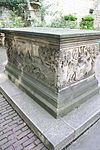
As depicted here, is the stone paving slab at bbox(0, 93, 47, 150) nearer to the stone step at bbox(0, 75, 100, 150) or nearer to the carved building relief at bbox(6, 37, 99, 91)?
the stone step at bbox(0, 75, 100, 150)

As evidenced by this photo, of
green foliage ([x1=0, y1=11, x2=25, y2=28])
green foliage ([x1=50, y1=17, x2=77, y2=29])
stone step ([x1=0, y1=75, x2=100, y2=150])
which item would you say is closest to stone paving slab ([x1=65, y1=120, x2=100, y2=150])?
stone step ([x1=0, y1=75, x2=100, y2=150])

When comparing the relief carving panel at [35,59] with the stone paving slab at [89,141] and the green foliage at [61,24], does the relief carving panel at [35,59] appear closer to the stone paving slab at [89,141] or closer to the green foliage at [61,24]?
the stone paving slab at [89,141]

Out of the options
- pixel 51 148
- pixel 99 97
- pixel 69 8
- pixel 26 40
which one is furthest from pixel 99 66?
pixel 69 8

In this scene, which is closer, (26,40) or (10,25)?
(26,40)

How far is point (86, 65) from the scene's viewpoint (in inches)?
73.6

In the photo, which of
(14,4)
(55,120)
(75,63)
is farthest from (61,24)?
(55,120)

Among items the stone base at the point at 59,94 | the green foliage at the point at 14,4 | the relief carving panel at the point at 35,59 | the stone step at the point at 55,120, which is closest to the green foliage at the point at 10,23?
the green foliage at the point at 14,4

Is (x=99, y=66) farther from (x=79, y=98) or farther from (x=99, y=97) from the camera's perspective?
(x=79, y=98)

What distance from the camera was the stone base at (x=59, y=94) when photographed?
1579mm

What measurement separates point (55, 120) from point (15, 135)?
535mm

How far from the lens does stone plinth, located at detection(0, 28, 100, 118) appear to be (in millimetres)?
1462

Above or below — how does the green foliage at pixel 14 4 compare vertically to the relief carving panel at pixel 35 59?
above

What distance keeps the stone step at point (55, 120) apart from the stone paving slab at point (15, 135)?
0.23 feet

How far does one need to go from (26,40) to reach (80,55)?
0.91 m
